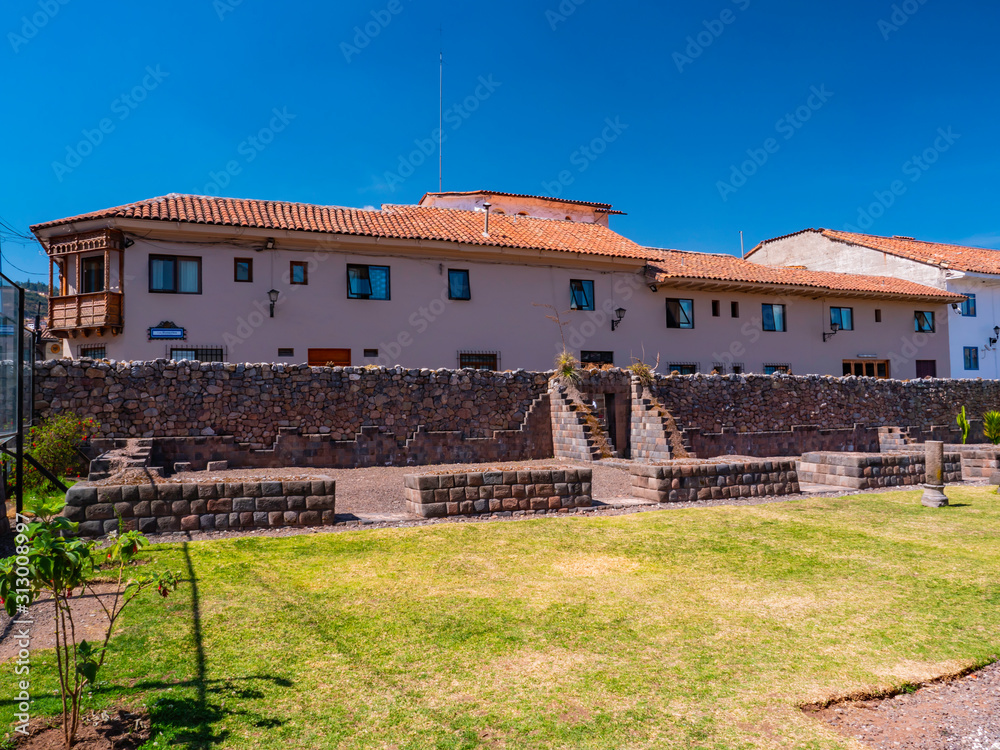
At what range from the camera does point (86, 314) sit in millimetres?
19688

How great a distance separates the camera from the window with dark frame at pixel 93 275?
19.9m

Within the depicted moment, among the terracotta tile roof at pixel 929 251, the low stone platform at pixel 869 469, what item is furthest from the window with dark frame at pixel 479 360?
the terracotta tile roof at pixel 929 251

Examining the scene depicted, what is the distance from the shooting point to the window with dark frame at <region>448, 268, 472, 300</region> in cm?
2356

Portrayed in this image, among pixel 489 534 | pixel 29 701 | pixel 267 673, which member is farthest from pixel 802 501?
pixel 29 701

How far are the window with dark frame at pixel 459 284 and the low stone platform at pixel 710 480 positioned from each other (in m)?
13.0

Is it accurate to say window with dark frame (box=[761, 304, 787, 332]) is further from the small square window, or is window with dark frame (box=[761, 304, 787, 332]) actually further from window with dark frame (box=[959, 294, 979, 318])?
window with dark frame (box=[959, 294, 979, 318])

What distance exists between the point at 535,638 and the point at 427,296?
18955 millimetres

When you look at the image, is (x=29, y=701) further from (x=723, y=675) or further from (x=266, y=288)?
(x=266, y=288)

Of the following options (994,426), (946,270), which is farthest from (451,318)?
(946,270)

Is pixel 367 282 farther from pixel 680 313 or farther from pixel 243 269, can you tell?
pixel 680 313

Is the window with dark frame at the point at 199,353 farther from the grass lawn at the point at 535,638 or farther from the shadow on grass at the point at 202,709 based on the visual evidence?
the shadow on grass at the point at 202,709

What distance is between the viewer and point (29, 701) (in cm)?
368

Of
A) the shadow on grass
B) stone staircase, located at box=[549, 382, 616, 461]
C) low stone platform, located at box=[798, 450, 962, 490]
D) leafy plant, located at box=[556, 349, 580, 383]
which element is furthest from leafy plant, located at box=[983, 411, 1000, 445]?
the shadow on grass

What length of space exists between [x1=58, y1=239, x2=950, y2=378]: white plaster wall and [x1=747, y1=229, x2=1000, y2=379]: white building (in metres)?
6.12
